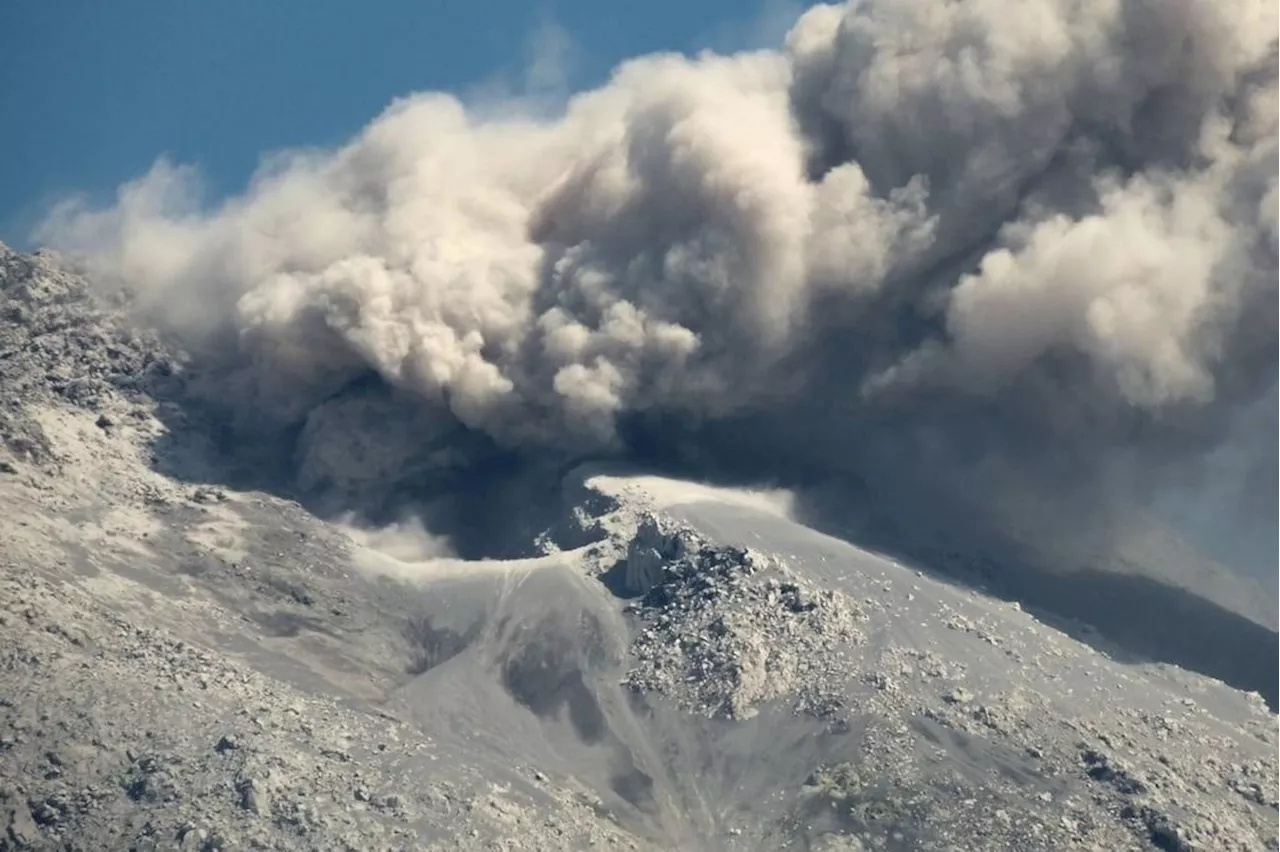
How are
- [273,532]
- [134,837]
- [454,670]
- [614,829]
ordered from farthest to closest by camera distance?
[273,532] → [454,670] → [614,829] → [134,837]

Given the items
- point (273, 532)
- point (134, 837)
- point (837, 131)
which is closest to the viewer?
point (134, 837)

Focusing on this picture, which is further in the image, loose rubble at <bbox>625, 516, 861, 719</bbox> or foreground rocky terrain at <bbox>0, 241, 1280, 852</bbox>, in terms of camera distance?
loose rubble at <bbox>625, 516, 861, 719</bbox>

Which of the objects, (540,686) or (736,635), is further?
(540,686)

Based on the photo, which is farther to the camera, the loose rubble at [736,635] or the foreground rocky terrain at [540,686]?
the loose rubble at [736,635]

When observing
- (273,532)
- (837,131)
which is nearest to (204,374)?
(273,532)

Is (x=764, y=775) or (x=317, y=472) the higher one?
(x=317, y=472)

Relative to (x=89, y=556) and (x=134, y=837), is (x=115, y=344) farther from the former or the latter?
(x=134, y=837)

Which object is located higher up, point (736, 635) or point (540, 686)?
point (736, 635)

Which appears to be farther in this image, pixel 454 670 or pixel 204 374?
pixel 204 374
